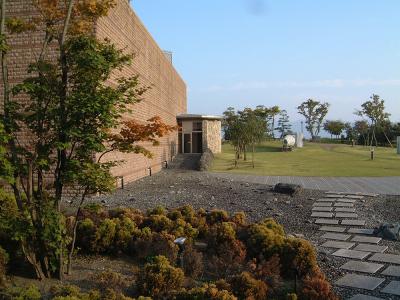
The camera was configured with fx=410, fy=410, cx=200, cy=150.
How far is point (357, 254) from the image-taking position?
6.07 meters

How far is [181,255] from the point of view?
16.8ft

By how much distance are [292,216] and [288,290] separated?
4.54 meters

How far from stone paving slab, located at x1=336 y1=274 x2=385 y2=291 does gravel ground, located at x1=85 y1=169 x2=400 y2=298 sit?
32.3 inches

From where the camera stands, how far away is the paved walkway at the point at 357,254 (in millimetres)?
4738

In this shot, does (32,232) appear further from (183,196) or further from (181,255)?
(183,196)

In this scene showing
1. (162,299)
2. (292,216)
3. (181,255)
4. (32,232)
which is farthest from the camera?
(292,216)

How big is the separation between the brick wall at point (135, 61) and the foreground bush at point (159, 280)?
2890 mm

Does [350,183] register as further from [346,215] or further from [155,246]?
[155,246]

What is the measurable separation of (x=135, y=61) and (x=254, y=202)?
8.61 m

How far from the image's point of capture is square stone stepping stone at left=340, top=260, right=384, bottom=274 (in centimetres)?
535

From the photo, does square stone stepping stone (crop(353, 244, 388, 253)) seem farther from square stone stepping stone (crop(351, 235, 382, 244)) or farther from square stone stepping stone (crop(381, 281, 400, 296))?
square stone stepping stone (crop(381, 281, 400, 296))

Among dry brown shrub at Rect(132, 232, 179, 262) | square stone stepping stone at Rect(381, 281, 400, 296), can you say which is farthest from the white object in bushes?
square stone stepping stone at Rect(381, 281, 400, 296)

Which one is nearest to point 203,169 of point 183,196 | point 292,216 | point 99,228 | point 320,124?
point 183,196

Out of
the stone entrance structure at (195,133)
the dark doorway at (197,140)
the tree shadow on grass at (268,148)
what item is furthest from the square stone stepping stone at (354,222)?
the tree shadow on grass at (268,148)
